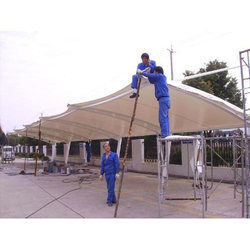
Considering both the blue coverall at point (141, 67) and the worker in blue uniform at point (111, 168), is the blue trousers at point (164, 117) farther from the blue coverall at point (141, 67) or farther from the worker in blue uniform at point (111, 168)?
the worker in blue uniform at point (111, 168)

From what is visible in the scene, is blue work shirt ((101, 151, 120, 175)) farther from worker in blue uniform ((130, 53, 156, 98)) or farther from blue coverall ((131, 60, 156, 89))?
blue coverall ((131, 60, 156, 89))

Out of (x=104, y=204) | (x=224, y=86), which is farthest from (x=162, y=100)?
(x=224, y=86)

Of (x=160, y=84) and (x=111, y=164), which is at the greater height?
Answer: (x=160, y=84)

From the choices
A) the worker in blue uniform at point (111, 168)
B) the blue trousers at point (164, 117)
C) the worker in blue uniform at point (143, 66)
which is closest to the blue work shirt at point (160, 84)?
the blue trousers at point (164, 117)

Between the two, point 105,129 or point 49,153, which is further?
point 49,153

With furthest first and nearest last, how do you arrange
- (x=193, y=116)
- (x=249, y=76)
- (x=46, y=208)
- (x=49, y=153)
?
(x=49, y=153) < (x=193, y=116) < (x=46, y=208) < (x=249, y=76)

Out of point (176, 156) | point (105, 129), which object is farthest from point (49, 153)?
point (176, 156)

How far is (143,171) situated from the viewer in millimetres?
16078

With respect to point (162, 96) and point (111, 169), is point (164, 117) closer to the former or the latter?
point (162, 96)

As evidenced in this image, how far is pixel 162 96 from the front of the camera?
19.5 feet

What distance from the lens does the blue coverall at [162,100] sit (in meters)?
5.77

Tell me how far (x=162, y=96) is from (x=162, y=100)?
0.10 m

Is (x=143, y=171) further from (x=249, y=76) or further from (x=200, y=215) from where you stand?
(x=249, y=76)

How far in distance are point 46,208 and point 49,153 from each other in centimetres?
2774
